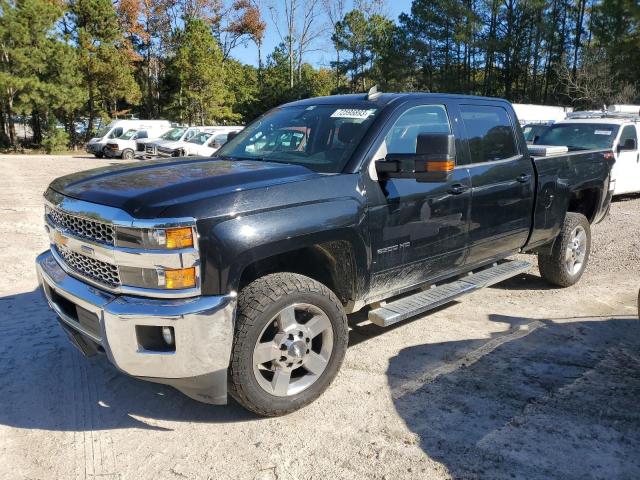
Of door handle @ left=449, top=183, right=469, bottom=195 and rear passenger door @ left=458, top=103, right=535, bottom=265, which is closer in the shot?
door handle @ left=449, top=183, right=469, bottom=195

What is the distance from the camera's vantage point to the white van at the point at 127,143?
2710 cm

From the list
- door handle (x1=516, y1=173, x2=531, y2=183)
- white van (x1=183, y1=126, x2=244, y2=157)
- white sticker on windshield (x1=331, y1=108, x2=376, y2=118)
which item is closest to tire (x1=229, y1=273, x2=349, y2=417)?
white sticker on windshield (x1=331, y1=108, x2=376, y2=118)

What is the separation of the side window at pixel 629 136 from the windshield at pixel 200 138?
51.7 ft

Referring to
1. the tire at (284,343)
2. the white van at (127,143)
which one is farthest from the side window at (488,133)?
the white van at (127,143)

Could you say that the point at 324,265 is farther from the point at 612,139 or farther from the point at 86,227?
the point at 612,139

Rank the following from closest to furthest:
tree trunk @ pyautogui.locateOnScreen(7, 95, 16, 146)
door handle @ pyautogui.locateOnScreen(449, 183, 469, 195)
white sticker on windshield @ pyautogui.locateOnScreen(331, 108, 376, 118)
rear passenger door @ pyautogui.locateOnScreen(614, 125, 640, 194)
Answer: white sticker on windshield @ pyautogui.locateOnScreen(331, 108, 376, 118), door handle @ pyautogui.locateOnScreen(449, 183, 469, 195), rear passenger door @ pyautogui.locateOnScreen(614, 125, 640, 194), tree trunk @ pyautogui.locateOnScreen(7, 95, 16, 146)

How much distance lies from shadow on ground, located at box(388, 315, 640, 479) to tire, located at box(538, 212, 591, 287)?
104 cm

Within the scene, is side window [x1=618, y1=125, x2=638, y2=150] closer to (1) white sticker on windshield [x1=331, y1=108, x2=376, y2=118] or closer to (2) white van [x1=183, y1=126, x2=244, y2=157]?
(1) white sticker on windshield [x1=331, y1=108, x2=376, y2=118]

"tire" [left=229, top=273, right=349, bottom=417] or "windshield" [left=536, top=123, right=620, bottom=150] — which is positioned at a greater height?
"windshield" [left=536, top=123, right=620, bottom=150]

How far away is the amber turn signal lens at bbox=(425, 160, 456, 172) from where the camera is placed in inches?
128

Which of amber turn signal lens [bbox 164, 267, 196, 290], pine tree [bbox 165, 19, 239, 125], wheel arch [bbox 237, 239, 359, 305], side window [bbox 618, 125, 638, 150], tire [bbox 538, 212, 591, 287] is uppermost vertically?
pine tree [bbox 165, 19, 239, 125]

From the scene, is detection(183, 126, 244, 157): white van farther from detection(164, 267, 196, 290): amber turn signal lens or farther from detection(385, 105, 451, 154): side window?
detection(164, 267, 196, 290): amber turn signal lens

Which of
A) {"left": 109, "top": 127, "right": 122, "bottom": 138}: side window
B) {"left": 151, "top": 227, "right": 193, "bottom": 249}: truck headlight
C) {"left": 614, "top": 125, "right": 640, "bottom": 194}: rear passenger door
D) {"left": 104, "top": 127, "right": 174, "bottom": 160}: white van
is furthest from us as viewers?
{"left": 109, "top": 127, "right": 122, "bottom": 138}: side window

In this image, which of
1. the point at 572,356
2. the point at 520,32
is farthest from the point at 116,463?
the point at 520,32
